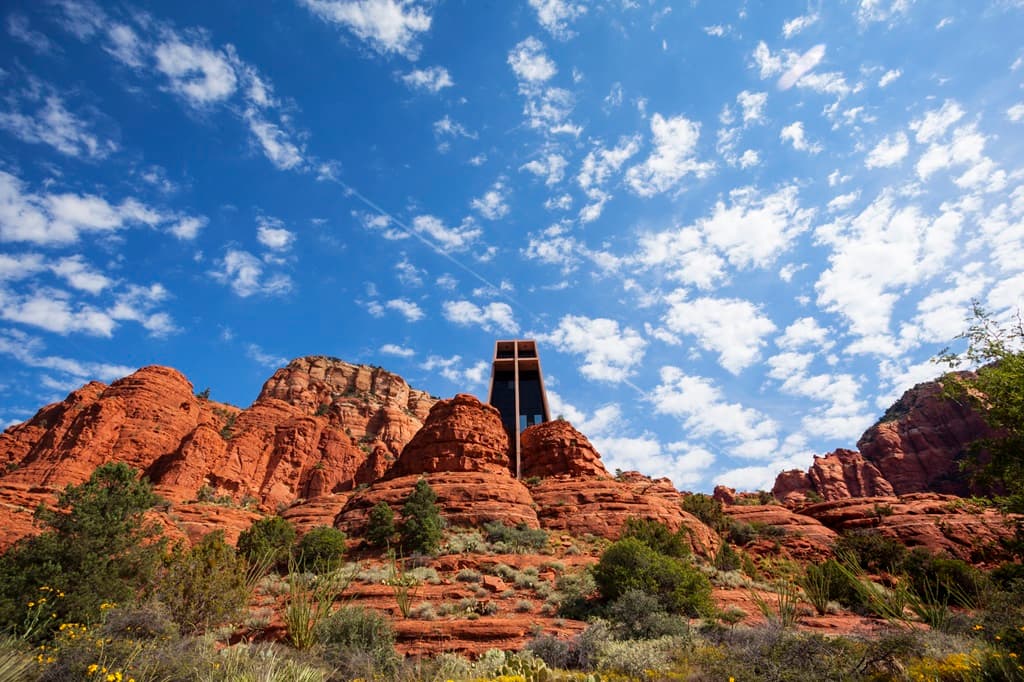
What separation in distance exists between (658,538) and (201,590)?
758 inches

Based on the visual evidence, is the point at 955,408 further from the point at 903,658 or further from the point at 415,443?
the point at 903,658

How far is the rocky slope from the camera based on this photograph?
62844 millimetres

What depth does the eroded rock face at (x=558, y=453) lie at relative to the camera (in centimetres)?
4034

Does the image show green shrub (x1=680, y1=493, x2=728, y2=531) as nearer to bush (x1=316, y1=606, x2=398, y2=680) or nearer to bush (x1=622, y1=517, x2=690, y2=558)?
bush (x1=622, y1=517, x2=690, y2=558)

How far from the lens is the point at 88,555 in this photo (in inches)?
533

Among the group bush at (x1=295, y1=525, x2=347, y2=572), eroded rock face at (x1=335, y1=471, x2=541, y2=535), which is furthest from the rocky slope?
bush at (x1=295, y1=525, x2=347, y2=572)

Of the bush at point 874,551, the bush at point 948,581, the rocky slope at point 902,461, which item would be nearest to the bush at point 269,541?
the bush at point 948,581

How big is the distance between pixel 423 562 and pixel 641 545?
10606mm

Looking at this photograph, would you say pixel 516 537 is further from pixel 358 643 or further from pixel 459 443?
pixel 358 643

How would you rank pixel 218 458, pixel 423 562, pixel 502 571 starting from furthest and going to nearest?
1. pixel 218 458
2. pixel 423 562
3. pixel 502 571

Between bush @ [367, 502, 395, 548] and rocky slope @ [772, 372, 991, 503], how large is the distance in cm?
5263

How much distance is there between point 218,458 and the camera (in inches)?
1832

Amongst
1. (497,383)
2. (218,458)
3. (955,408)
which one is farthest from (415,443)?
(955,408)

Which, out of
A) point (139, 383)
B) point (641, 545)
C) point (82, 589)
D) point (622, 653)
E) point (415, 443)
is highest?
point (139, 383)
